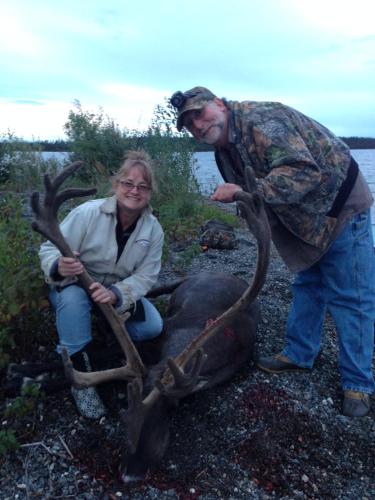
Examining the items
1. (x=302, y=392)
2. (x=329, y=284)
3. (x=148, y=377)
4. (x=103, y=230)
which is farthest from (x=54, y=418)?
(x=329, y=284)

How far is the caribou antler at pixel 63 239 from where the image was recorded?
3.06 metres

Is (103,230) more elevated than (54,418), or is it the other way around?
(103,230)

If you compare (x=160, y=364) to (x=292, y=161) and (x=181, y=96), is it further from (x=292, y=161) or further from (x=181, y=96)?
(x=181, y=96)

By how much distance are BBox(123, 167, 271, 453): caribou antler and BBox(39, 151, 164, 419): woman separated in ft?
1.87

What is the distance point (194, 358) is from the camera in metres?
3.19

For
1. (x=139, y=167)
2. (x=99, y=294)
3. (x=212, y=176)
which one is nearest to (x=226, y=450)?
(x=99, y=294)

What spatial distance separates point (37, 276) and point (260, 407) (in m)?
1.76

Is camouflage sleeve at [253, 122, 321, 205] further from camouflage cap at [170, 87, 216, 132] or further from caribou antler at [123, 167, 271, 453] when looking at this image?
camouflage cap at [170, 87, 216, 132]

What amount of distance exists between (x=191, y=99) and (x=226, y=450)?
2.16 m

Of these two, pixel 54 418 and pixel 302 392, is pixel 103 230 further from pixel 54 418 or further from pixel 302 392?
pixel 302 392

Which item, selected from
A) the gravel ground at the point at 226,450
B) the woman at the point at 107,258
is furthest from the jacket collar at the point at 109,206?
the gravel ground at the point at 226,450

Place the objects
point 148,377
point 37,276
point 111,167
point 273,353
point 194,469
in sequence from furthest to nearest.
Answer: point 111,167
point 273,353
point 37,276
point 148,377
point 194,469

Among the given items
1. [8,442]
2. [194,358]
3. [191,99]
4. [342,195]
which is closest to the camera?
[8,442]

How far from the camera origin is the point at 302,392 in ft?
12.6
